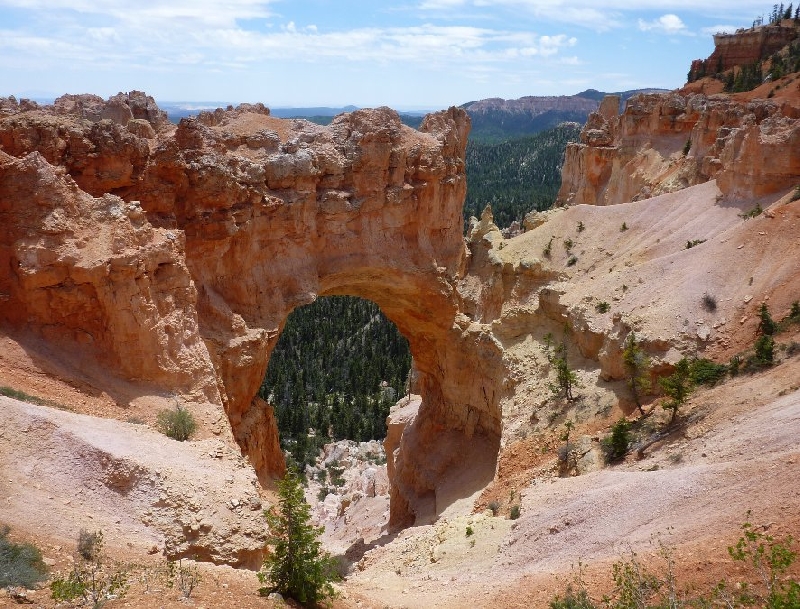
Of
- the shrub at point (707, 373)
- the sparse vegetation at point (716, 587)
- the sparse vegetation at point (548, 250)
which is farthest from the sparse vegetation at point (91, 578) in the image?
the sparse vegetation at point (548, 250)

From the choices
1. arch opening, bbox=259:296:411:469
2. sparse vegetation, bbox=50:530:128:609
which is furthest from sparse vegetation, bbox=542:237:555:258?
sparse vegetation, bbox=50:530:128:609

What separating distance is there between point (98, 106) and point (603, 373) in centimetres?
2642

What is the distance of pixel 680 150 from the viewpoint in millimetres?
45656

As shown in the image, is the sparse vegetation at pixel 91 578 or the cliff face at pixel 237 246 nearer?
the sparse vegetation at pixel 91 578

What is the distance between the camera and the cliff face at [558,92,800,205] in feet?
89.8

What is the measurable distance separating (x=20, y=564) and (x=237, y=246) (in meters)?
15.2

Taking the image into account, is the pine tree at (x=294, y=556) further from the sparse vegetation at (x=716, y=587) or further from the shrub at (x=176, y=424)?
the shrub at (x=176, y=424)

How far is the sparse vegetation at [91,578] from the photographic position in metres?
9.16

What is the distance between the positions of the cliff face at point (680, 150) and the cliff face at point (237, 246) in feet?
42.4

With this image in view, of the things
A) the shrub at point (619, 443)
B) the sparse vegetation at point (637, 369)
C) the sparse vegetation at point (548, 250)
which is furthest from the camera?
the sparse vegetation at point (548, 250)

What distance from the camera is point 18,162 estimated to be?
16969mm

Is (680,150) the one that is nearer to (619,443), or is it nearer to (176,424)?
(619,443)

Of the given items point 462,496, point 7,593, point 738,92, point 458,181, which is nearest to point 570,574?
point 7,593

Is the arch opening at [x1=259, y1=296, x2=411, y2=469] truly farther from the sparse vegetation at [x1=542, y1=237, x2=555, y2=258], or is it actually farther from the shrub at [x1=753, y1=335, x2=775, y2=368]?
the shrub at [x1=753, y1=335, x2=775, y2=368]
